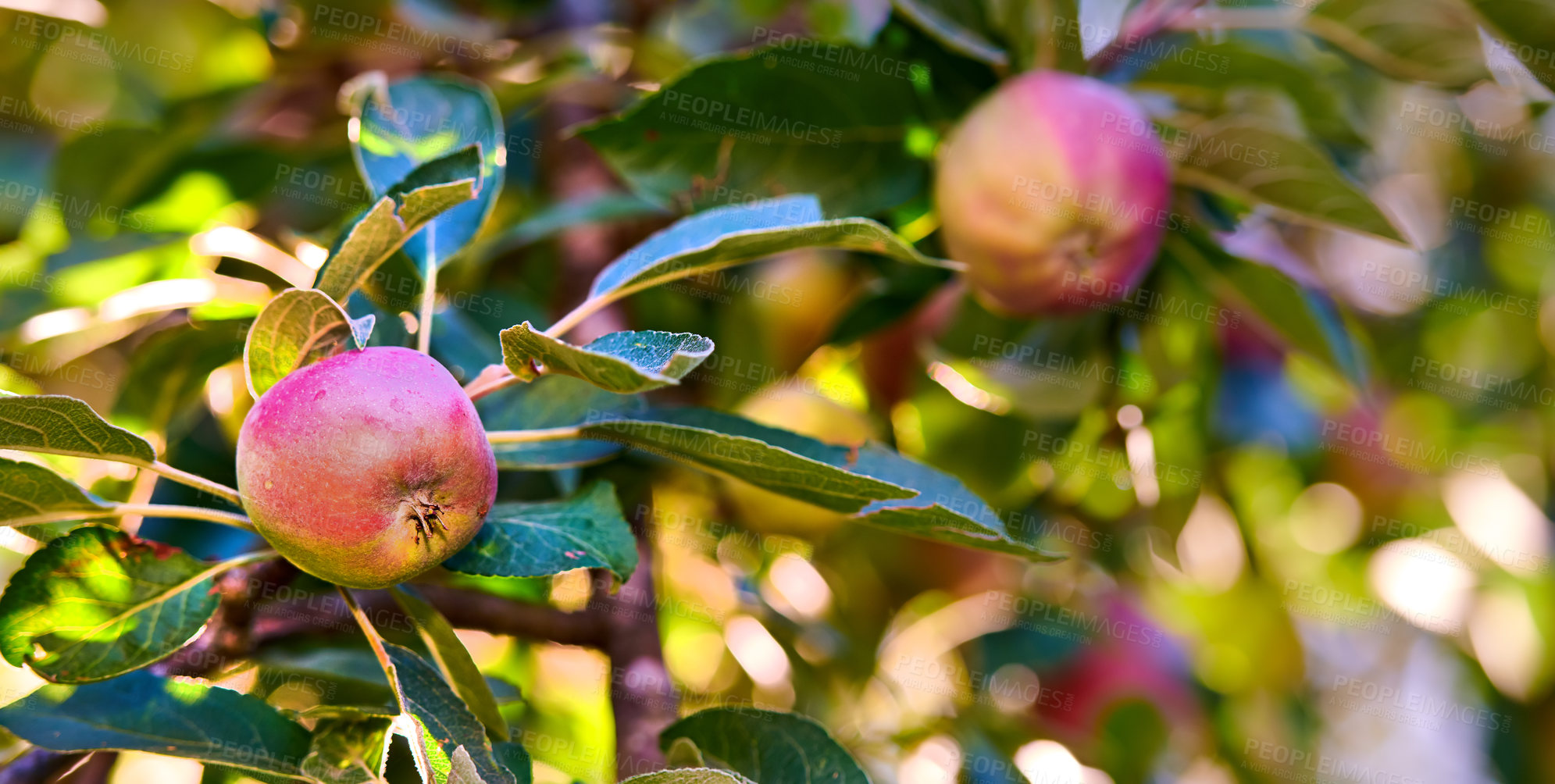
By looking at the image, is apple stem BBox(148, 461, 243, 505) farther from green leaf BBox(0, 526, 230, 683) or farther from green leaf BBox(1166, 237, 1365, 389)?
green leaf BBox(1166, 237, 1365, 389)

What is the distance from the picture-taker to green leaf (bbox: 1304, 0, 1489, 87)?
119 cm

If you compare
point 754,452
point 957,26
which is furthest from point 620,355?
point 957,26

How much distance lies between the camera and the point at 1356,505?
7.24 feet

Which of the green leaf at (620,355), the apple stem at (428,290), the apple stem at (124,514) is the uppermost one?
the green leaf at (620,355)

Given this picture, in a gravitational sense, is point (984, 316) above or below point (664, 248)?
below

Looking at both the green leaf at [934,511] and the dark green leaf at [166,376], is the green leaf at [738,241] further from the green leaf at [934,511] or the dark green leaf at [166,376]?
→ the dark green leaf at [166,376]

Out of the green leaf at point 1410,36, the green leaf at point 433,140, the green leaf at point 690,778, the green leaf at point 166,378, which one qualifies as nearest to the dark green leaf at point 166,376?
the green leaf at point 166,378

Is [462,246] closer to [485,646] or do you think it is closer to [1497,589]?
[485,646]

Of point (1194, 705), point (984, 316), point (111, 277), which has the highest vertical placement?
point (111, 277)

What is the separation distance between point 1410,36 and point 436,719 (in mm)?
1218

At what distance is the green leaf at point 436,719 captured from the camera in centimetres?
64

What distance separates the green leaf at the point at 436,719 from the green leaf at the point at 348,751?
5 cm

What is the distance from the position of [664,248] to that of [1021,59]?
0.53 meters

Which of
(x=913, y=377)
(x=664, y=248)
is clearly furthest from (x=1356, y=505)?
(x=664, y=248)
